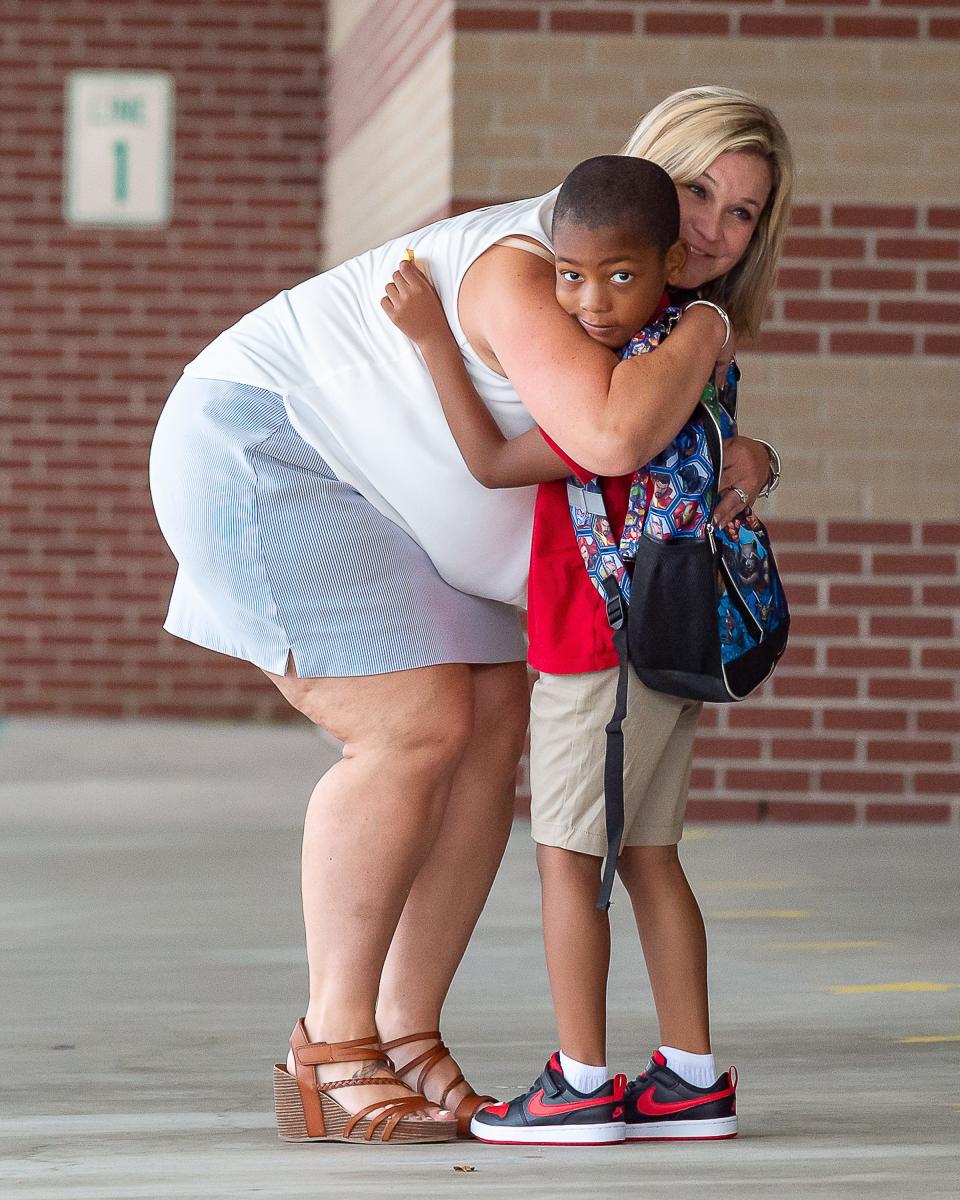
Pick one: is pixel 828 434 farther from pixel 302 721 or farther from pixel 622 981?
pixel 302 721

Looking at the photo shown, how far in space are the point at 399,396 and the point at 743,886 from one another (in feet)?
8.02

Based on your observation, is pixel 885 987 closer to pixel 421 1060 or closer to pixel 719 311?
pixel 421 1060

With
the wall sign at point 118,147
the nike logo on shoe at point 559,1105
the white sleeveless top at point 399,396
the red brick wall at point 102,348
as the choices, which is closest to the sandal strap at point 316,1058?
the nike logo on shoe at point 559,1105

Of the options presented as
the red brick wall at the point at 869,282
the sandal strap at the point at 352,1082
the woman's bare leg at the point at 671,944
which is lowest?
the sandal strap at the point at 352,1082

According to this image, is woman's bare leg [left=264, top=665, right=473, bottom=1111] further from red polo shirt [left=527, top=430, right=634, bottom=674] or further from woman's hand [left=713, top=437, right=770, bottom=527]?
woman's hand [left=713, top=437, right=770, bottom=527]

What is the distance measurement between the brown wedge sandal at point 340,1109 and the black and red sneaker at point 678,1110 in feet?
0.87

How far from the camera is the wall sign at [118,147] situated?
9055 millimetres

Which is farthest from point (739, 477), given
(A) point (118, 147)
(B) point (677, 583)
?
(A) point (118, 147)

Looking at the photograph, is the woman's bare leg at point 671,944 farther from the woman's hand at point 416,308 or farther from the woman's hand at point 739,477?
the woman's hand at point 416,308

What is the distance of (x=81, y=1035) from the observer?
10.7ft

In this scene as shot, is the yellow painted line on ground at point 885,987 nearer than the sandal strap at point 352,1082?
No

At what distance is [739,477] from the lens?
2578 mm

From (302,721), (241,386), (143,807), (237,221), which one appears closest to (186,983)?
(241,386)

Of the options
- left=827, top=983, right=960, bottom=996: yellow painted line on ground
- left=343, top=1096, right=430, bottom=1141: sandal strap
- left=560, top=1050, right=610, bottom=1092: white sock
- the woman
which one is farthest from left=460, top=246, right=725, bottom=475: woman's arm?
left=827, top=983, right=960, bottom=996: yellow painted line on ground
